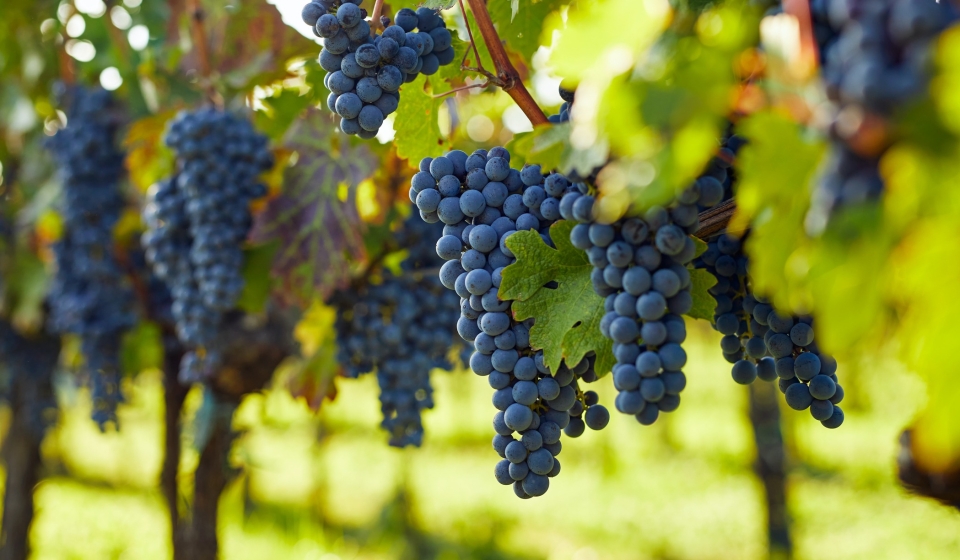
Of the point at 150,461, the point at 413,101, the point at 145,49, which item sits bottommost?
the point at 150,461

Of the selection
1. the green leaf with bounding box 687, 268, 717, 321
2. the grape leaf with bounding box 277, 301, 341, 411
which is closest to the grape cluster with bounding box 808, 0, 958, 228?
the green leaf with bounding box 687, 268, 717, 321

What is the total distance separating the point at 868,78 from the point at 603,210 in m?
0.27

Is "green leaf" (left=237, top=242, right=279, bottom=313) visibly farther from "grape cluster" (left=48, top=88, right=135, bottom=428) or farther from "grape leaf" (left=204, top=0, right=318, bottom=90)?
"grape cluster" (left=48, top=88, right=135, bottom=428)

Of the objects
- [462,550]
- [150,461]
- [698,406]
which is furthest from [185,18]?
[698,406]

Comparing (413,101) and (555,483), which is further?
(555,483)

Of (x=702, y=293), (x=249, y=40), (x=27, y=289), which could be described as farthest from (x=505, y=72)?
(x=27, y=289)

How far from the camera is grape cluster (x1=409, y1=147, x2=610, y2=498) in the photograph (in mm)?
825

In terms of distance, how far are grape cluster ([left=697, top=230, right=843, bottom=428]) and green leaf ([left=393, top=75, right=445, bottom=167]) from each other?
1.50ft

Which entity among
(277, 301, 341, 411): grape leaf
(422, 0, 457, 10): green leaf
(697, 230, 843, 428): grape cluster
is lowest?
(277, 301, 341, 411): grape leaf

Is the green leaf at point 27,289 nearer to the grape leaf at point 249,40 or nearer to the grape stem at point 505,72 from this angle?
the grape leaf at point 249,40

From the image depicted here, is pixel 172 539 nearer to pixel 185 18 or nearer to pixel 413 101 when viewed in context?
pixel 185 18

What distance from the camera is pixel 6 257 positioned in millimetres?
3320

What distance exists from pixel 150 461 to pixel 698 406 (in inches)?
321

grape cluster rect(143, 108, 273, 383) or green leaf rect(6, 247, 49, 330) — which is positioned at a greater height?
grape cluster rect(143, 108, 273, 383)
